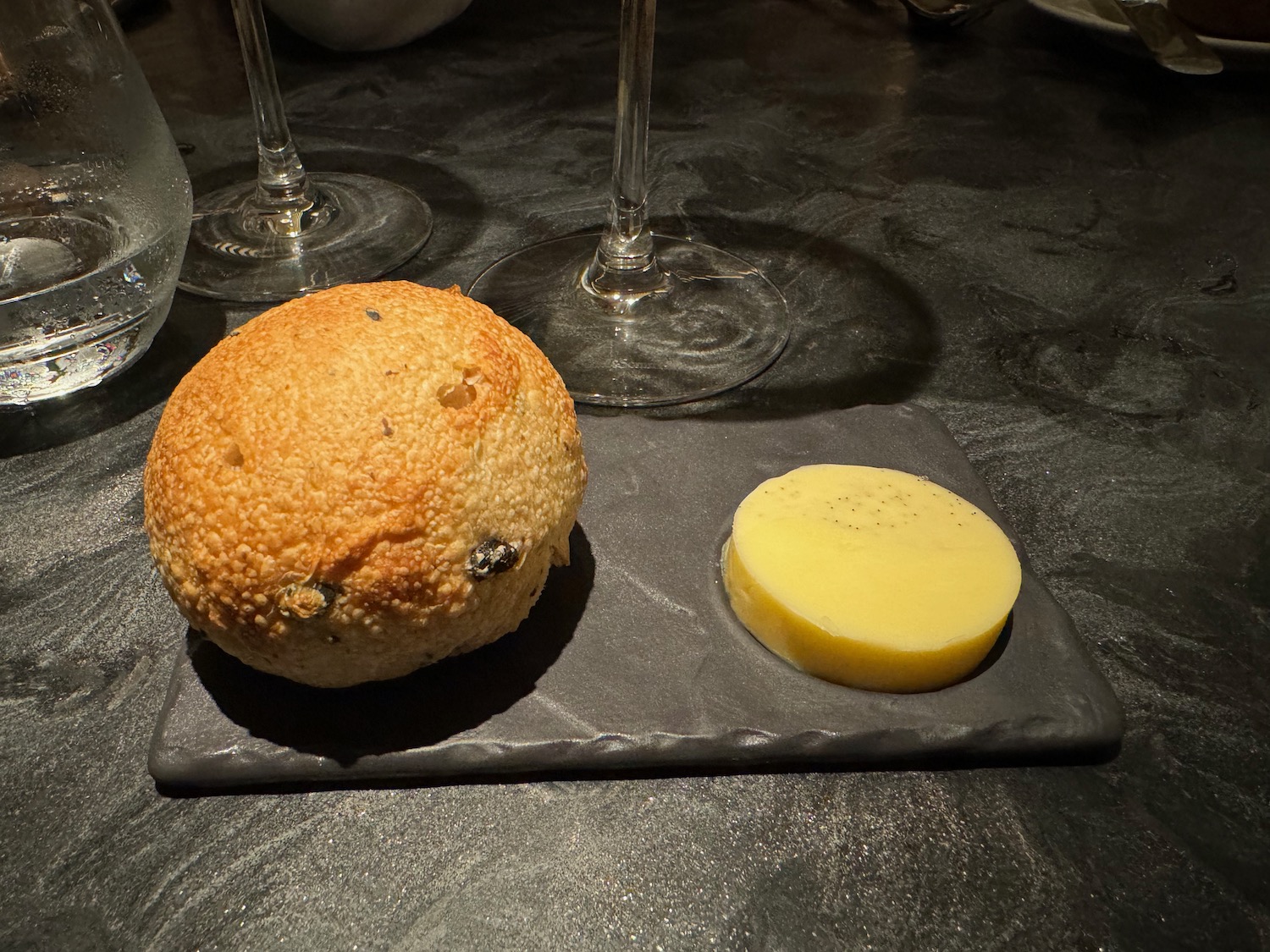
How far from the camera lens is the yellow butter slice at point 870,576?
90 cm

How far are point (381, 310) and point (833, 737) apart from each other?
55 cm

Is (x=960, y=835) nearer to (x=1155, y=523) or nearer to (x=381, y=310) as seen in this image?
(x=1155, y=523)

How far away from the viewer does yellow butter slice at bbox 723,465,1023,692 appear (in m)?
0.90

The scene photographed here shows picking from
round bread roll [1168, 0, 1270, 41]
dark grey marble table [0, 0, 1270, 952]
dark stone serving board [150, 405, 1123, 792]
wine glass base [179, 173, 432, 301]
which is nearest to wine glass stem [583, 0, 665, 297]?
dark grey marble table [0, 0, 1270, 952]

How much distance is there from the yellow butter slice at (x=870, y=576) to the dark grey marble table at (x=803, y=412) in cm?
11

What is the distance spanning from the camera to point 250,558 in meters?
0.81

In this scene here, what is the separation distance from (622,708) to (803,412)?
0.61 metres

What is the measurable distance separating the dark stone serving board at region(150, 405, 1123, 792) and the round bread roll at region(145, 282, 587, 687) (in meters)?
0.05

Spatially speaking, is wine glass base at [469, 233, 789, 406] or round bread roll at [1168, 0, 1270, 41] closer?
wine glass base at [469, 233, 789, 406]

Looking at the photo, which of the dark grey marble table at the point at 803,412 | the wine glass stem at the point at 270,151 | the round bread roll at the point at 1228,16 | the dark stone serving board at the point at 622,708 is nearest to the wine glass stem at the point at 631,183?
the dark grey marble table at the point at 803,412

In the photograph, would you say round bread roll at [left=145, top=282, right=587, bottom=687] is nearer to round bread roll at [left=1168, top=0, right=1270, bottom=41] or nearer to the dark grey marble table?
the dark grey marble table

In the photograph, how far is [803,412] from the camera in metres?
1.38

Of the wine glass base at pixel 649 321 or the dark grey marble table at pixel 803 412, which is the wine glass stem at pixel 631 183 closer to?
the wine glass base at pixel 649 321

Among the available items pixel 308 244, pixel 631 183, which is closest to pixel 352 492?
pixel 631 183
